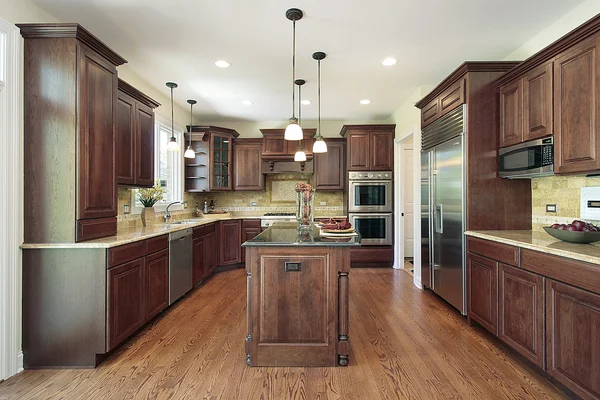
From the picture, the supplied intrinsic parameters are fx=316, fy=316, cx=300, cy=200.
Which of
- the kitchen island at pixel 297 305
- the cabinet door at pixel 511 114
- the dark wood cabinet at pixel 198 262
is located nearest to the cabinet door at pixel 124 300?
the kitchen island at pixel 297 305

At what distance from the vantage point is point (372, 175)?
17.6ft

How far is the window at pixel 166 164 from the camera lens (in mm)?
4515

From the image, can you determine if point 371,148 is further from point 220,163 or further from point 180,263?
point 180,263

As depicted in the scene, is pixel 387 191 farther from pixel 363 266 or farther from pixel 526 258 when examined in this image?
pixel 526 258

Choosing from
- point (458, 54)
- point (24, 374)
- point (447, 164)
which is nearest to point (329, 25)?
point (458, 54)

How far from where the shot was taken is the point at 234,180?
5.74 m

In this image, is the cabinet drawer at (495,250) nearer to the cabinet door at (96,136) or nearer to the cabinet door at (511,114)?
the cabinet door at (511,114)

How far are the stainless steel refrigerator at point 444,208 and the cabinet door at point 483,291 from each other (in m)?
0.11

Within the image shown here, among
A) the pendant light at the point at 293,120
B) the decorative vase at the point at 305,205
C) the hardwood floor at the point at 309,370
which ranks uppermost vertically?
the pendant light at the point at 293,120

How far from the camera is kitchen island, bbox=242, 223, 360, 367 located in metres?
2.24

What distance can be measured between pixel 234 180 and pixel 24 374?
396 cm

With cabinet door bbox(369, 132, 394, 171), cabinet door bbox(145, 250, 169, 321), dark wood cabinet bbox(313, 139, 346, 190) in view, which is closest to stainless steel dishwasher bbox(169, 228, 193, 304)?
cabinet door bbox(145, 250, 169, 321)

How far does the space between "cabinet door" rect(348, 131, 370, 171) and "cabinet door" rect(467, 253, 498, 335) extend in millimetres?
2730

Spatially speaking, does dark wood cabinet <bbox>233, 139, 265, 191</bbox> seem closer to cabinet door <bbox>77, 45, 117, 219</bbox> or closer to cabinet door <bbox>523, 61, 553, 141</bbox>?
cabinet door <bbox>77, 45, 117, 219</bbox>
